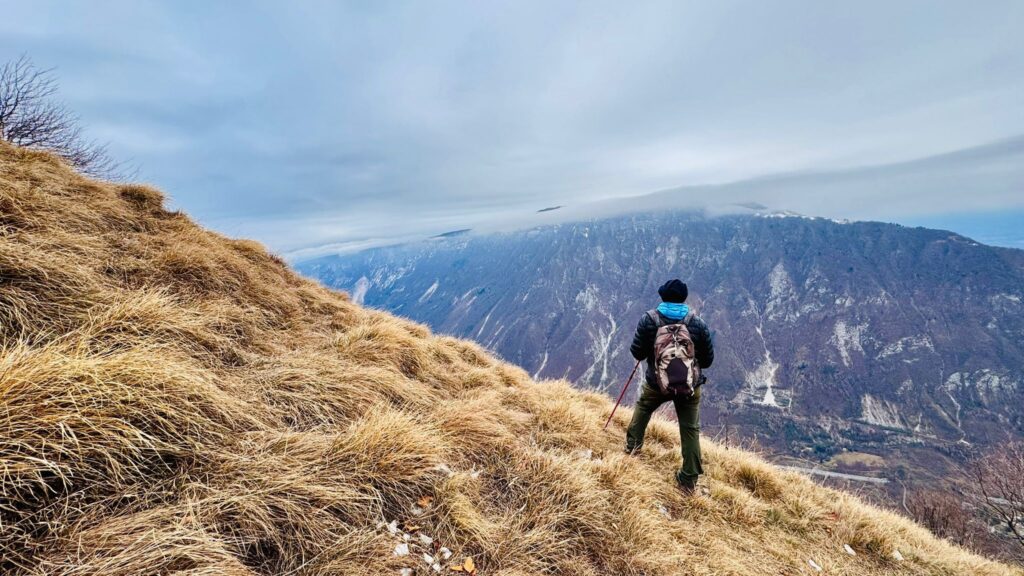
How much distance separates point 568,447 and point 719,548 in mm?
2132

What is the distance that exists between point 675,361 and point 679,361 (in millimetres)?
54

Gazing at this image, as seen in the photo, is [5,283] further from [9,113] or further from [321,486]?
[9,113]

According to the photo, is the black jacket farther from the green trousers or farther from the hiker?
the green trousers

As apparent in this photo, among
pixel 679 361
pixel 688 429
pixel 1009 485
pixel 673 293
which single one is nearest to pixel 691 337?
pixel 679 361

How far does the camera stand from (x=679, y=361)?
5.45m

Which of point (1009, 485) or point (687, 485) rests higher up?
point (687, 485)

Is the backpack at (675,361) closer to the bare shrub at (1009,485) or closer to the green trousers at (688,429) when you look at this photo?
the green trousers at (688,429)

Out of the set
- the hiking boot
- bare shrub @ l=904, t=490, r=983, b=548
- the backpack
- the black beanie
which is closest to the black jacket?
the backpack

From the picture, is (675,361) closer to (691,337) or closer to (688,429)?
(691,337)

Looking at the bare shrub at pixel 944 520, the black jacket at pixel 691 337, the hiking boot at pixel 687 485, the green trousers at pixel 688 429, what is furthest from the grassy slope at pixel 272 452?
the bare shrub at pixel 944 520

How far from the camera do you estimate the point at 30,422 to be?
2.31m

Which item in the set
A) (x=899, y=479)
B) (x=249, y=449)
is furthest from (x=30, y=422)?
(x=899, y=479)

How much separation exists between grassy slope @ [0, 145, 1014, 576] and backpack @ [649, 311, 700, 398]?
1.33 metres

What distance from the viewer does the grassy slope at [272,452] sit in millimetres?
2369
